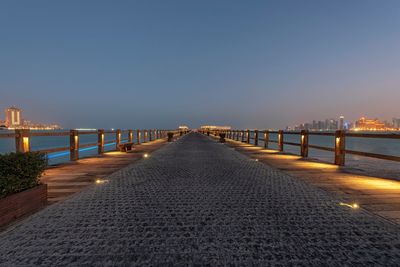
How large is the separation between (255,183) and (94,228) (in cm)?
384

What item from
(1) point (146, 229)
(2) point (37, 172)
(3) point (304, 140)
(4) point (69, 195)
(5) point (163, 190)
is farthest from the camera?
(3) point (304, 140)

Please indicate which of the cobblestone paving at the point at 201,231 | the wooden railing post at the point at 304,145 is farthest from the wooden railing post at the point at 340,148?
the cobblestone paving at the point at 201,231

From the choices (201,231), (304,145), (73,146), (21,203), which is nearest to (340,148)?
(304,145)

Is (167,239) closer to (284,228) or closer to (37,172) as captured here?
(284,228)

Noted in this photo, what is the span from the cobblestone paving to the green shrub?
52 centimetres

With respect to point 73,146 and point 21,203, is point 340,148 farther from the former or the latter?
point 73,146

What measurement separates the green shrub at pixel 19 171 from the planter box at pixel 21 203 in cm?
9

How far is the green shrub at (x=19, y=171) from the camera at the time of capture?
341cm

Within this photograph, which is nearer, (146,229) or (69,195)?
(146,229)

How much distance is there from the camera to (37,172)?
398 cm

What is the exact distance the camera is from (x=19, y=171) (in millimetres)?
3674

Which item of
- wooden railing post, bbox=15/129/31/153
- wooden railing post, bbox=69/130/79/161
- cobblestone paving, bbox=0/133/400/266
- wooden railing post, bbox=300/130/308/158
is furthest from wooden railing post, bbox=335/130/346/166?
wooden railing post, bbox=15/129/31/153

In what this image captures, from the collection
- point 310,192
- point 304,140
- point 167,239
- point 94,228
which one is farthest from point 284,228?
point 304,140

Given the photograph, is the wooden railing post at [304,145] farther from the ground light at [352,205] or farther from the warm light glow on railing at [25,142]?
the warm light glow on railing at [25,142]
